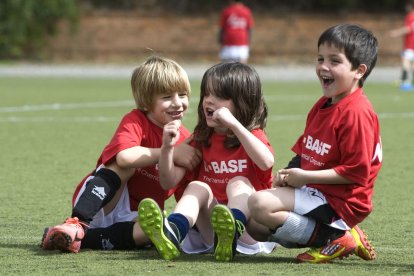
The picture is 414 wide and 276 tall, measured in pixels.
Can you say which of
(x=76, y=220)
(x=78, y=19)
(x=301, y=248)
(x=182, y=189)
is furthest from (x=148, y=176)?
(x=78, y=19)

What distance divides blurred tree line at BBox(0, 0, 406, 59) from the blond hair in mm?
23246

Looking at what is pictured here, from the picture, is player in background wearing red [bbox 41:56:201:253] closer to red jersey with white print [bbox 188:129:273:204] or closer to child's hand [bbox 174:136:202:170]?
child's hand [bbox 174:136:202:170]

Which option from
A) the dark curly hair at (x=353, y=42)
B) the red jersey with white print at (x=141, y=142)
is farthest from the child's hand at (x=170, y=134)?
the dark curly hair at (x=353, y=42)

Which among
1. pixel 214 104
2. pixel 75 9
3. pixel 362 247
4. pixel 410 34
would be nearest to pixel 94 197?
pixel 214 104

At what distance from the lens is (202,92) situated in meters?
5.44

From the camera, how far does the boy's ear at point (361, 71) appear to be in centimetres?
511

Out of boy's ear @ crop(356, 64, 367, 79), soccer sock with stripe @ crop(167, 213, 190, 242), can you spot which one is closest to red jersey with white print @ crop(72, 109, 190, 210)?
soccer sock with stripe @ crop(167, 213, 190, 242)

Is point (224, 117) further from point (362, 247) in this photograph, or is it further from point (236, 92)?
point (362, 247)

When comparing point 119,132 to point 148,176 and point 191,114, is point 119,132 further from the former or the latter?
point 191,114

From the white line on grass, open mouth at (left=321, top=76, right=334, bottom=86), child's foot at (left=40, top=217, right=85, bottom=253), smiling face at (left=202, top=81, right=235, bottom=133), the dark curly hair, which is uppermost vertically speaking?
the dark curly hair

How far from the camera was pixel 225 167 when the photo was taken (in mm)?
5371

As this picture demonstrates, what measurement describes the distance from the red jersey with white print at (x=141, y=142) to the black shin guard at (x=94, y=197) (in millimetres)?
126

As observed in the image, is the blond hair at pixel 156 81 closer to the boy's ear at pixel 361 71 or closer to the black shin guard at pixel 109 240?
the black shin guard at pixel 109 240

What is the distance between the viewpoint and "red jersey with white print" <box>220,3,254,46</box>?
22.8m
